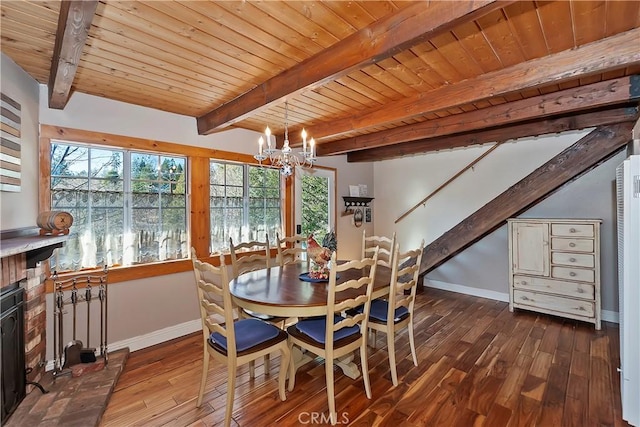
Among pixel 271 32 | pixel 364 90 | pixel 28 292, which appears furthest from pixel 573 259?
pixel 28 292

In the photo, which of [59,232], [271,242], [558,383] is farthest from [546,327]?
[59,232]

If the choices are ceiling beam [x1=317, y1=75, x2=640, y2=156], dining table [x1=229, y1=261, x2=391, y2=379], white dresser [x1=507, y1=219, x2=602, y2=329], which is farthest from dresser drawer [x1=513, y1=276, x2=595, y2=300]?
dining table [x1=229, y1=261, x2=391, y2=379]

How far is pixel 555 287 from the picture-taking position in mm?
3543

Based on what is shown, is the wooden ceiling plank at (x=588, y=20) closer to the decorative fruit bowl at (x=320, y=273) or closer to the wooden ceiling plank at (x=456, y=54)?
the wooden ceiling plank at (x=456, y=54)

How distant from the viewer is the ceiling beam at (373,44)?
132cm

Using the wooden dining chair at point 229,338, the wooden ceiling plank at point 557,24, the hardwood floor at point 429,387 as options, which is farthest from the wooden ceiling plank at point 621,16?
the wooden dining chair at point 229,338

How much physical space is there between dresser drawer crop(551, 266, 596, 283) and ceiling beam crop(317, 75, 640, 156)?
1889 mm

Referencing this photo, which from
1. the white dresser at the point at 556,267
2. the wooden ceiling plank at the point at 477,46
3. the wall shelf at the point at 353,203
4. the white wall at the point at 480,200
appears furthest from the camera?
the wall shelf at the point at 353,203

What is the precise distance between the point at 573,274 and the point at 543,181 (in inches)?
46.2

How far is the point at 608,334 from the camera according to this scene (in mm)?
3131

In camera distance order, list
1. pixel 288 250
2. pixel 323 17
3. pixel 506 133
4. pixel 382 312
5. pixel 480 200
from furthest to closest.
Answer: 1. pixel 480 200
2. pixel 506 133
3. pixel 288 250
4. pixel 382 312
5. pixel 323 17

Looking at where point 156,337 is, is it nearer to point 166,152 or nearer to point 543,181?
point 166,152

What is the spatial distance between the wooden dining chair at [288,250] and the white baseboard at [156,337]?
123 centimetres

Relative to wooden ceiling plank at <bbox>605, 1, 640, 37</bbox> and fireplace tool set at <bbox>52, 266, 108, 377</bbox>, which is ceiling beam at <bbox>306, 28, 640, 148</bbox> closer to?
wooden ceiling plank at <bbox>605, 1, 640, 37</bbox>
